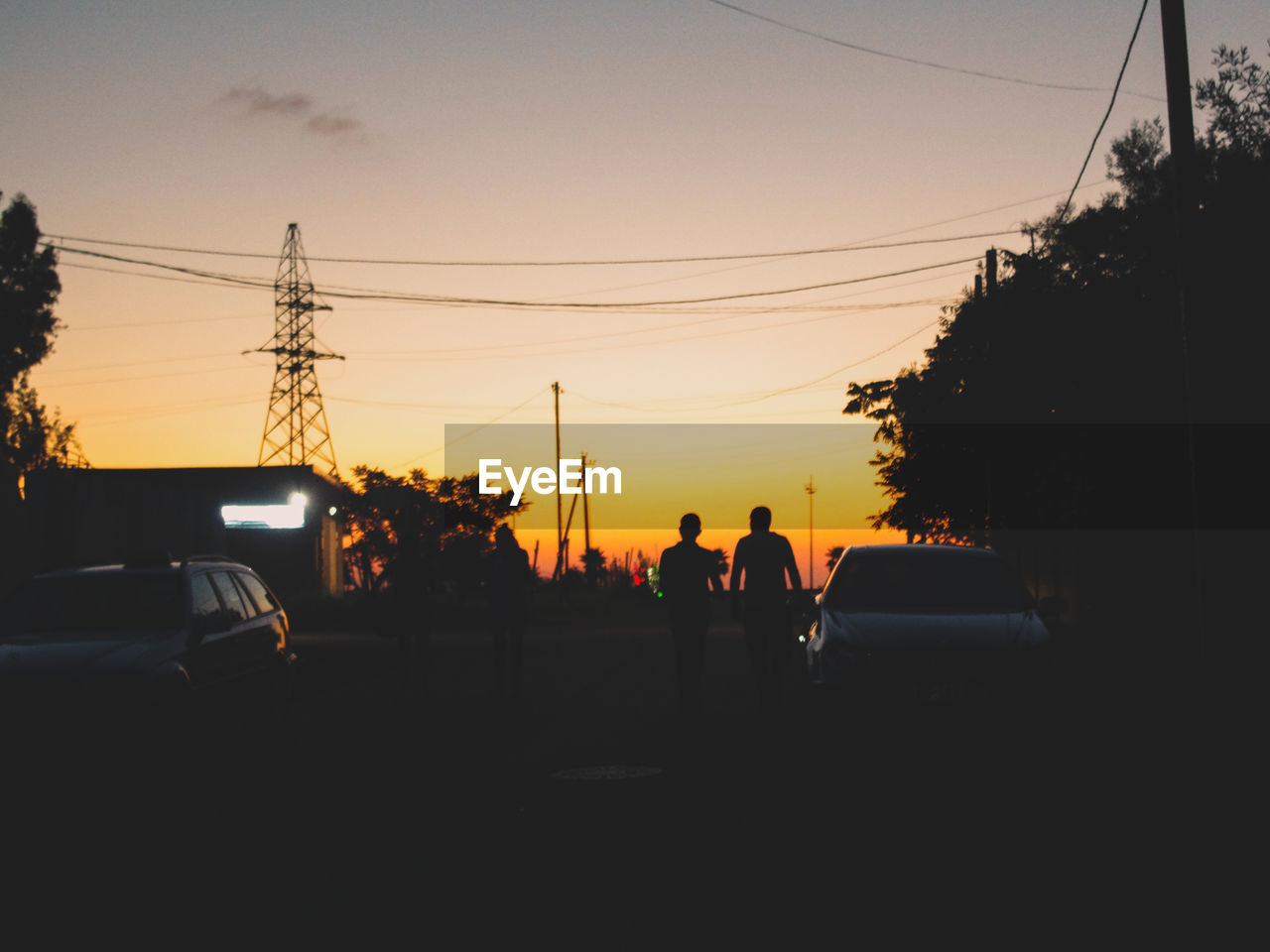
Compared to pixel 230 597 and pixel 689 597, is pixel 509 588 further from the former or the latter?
pixel 230 597

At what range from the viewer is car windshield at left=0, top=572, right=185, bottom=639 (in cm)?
939

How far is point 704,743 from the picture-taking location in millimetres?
11312

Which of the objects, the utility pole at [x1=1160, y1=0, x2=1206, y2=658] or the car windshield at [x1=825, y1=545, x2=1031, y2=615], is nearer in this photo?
the car windshield at [x1=825, y1=545, x2=1031, y2=615]

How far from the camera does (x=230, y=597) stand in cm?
1047

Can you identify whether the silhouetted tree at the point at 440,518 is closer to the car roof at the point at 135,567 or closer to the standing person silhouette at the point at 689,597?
the standing person silhouette at the point at 689,597

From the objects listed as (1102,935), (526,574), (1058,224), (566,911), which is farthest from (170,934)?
(1058,224)

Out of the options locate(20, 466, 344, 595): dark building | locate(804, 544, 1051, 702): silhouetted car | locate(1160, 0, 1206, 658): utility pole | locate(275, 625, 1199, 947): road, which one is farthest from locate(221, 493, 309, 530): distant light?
locate(804, 544, 1051, 702): silhouetted car

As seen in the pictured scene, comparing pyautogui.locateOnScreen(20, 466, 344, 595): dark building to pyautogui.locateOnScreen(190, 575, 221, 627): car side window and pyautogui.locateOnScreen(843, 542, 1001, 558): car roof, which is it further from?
pyautogui.locateOnScreen(843, 542, 1001, 558): car roof

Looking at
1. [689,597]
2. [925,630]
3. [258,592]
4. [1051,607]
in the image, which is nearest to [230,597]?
[258,592]

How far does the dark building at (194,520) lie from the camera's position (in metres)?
28.1

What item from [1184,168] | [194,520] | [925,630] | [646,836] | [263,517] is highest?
[1184,168]

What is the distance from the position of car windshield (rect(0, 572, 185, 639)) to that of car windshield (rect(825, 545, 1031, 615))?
5133 millimetres

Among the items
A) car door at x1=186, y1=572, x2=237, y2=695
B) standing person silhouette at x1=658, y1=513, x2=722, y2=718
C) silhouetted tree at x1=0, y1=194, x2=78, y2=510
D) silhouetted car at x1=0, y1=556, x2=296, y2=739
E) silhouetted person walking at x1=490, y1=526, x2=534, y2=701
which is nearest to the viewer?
silhouetted car at x1=0, y1=556, x2=296, y2=739

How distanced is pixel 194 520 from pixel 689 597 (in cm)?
2644
